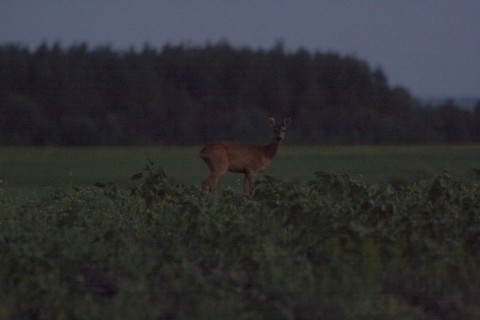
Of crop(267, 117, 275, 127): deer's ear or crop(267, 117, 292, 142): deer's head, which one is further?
crop(267, 117, 292, 142): deer's head

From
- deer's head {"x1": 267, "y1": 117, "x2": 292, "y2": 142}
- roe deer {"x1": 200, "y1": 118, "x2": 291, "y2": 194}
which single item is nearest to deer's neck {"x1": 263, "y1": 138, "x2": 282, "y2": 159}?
deer's head {"x1": 267, "y1": 117, "x2": 292, "y2": 142}

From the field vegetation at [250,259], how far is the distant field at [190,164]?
8.46 meters

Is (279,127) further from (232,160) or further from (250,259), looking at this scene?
(250,259)

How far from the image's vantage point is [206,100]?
206 ft

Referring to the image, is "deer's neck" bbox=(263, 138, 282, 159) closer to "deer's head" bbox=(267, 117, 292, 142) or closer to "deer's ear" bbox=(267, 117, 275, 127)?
"deer's head" bbox=(267, 117, 292, 142)

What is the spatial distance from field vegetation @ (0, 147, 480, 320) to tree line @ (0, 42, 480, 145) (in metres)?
44.6

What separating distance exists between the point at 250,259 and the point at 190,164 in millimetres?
31319

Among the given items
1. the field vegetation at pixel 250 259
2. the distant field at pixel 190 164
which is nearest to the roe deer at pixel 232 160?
the distant field at pixel 190 164

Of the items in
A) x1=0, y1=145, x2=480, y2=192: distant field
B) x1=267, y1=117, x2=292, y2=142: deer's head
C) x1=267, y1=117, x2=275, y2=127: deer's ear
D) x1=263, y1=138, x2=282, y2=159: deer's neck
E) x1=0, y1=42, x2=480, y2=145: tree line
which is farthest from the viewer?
x1=0, y1=42, x2=480, y2=145: tree line

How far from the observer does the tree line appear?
6059cm

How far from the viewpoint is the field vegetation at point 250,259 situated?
896cm

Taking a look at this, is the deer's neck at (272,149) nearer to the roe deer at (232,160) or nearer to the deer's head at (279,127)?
the deer's head at (279,127)

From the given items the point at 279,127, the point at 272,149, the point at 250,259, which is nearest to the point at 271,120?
the point at 279,127

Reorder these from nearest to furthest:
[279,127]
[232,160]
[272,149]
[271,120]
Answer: [232,160] < [271,120] < [279,127] < [272,149]
